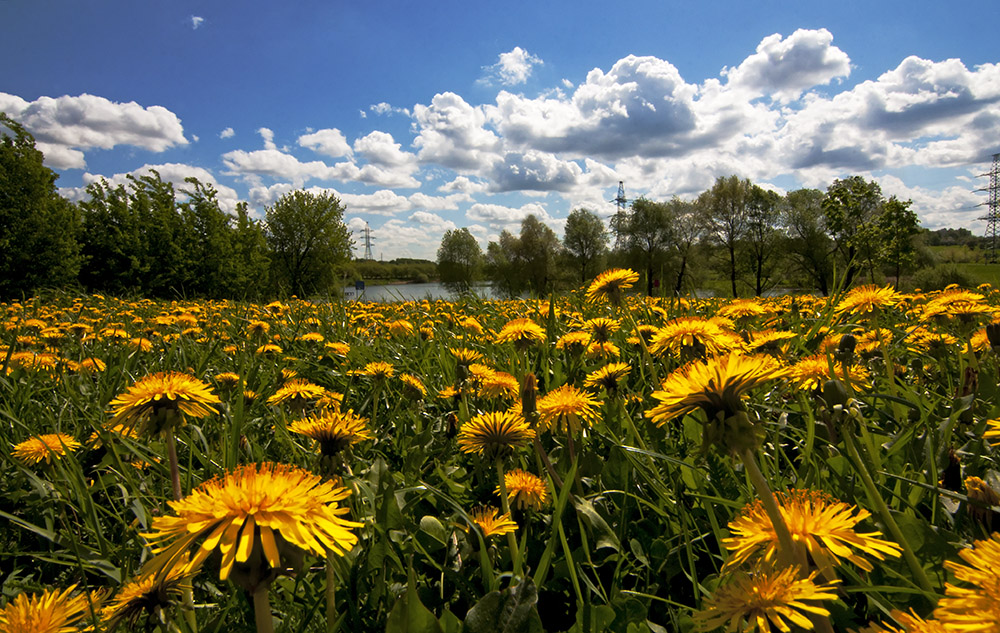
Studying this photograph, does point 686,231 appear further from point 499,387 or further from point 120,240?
point 499,387

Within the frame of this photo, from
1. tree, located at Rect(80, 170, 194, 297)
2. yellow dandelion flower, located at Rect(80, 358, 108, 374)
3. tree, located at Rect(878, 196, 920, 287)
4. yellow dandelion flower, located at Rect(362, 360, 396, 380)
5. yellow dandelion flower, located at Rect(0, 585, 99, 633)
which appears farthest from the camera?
tree, located at Rect(878, 196, 920, 287)

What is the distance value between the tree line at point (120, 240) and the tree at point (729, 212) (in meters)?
37.2

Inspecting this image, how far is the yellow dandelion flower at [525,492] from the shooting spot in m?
1.26

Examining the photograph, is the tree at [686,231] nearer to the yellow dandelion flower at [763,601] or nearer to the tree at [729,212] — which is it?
the tree at [729,212]

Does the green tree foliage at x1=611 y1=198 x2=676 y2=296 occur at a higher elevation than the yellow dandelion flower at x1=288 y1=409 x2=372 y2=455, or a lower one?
higher

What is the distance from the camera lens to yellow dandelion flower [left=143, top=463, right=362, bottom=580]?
649 millimetres

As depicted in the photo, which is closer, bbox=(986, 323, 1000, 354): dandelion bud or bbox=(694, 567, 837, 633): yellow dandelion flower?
bbox=(694, 567, 837, 633): yellow dandelion flower

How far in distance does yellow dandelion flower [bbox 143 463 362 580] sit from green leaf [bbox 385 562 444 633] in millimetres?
149

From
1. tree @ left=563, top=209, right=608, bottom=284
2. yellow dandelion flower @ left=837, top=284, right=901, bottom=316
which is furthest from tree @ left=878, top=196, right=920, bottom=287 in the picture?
yellow dandelion flower @ left=837, top=284, right=901, bottom=316

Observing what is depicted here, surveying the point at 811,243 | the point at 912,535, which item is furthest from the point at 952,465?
the point at 811,243

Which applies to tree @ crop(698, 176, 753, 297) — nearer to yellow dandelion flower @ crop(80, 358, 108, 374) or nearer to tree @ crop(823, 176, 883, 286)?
tree @ crop(823, 176, 883, 286)

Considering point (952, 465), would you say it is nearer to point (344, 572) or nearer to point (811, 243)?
point (344, 572)

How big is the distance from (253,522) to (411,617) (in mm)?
289

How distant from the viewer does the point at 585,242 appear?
54.4 metres
